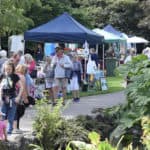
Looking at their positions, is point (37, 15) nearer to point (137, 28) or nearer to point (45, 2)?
point (45, 2)

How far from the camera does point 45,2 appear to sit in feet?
152

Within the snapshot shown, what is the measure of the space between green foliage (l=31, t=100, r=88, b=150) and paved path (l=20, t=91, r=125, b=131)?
2315 millimetres

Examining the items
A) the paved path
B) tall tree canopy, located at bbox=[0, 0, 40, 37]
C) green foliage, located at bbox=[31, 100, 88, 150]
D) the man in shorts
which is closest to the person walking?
the paved path

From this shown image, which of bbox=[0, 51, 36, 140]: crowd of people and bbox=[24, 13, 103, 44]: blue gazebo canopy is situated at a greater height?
bbox=[24, 13, 103, 44]: blue gazebo canopy

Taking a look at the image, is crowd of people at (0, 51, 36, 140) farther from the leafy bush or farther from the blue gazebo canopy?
the blue gazebo canopy

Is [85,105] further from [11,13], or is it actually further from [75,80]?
[11,13]

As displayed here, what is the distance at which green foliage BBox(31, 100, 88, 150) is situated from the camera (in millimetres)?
8875

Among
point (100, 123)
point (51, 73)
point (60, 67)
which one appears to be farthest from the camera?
point (51, 73)

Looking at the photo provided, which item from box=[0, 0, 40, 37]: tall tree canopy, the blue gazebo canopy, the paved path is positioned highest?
box=[0, 0, 40, 37]: tall tree canopy

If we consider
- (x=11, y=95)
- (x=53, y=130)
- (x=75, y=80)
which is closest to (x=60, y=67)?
(x=75, y=80)

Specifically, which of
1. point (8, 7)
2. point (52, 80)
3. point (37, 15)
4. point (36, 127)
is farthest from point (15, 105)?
point (37, 15)

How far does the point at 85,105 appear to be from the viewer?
1691cm

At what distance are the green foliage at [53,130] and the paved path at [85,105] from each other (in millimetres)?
2315

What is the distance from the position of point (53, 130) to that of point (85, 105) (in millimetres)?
7986
